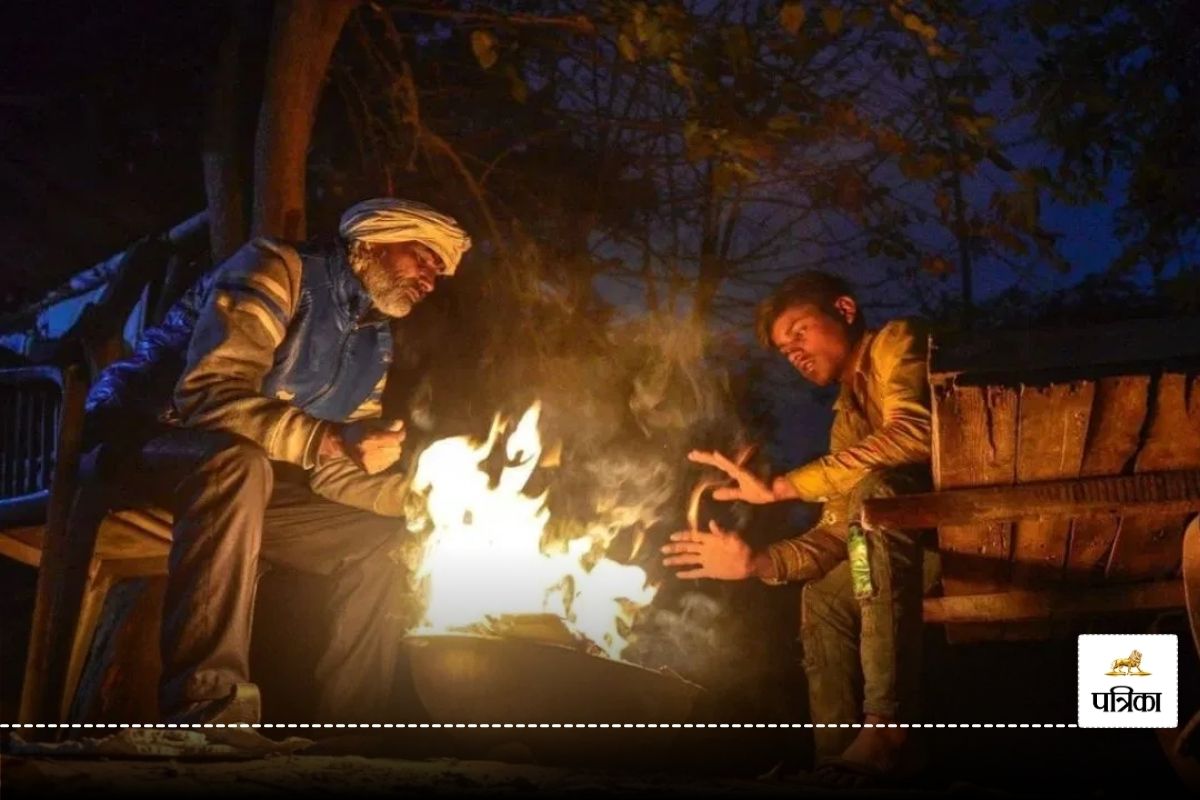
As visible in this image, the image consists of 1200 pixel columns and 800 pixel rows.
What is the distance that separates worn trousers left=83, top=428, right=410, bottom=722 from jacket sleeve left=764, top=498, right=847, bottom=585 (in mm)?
1756

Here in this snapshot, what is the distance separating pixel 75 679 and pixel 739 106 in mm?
4609

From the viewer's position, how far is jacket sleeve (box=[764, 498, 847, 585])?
5.73 m

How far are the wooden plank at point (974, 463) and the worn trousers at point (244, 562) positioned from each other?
2472 millimetres

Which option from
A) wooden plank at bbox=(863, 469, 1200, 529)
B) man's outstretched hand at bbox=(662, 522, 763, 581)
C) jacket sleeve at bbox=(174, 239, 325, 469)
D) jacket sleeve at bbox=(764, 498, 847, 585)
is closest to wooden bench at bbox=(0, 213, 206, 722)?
jacket sleeve at bbox=(174, 239, 325, 469)

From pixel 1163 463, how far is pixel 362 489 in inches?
138

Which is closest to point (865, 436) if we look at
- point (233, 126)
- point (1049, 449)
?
point (1049, 449)

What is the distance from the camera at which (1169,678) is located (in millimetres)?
5117

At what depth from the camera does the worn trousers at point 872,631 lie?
483 cm

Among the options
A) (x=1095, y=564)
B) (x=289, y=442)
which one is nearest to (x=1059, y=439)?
→ (x=1095, y=564)

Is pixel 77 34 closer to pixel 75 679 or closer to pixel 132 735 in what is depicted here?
pixel 75 679

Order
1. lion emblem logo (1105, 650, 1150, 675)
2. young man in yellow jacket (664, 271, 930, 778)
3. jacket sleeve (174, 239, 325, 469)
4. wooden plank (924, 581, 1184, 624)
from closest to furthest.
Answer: young man in yellow jacket (664, 271, 930, 778) → wooden plank (924, 581, 1184, 624) → jacket sleeve (174, 239, 325, 469) → lion emblem logo (1105, 650, 1150, 675)

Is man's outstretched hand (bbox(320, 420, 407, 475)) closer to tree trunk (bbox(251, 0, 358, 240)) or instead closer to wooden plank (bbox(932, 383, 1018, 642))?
tree trunk (bbox(251, 0, 358, 240))

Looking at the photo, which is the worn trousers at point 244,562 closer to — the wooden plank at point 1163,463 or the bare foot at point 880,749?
the bare foot at point 880,749

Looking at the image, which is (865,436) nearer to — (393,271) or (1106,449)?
(1106,449)
